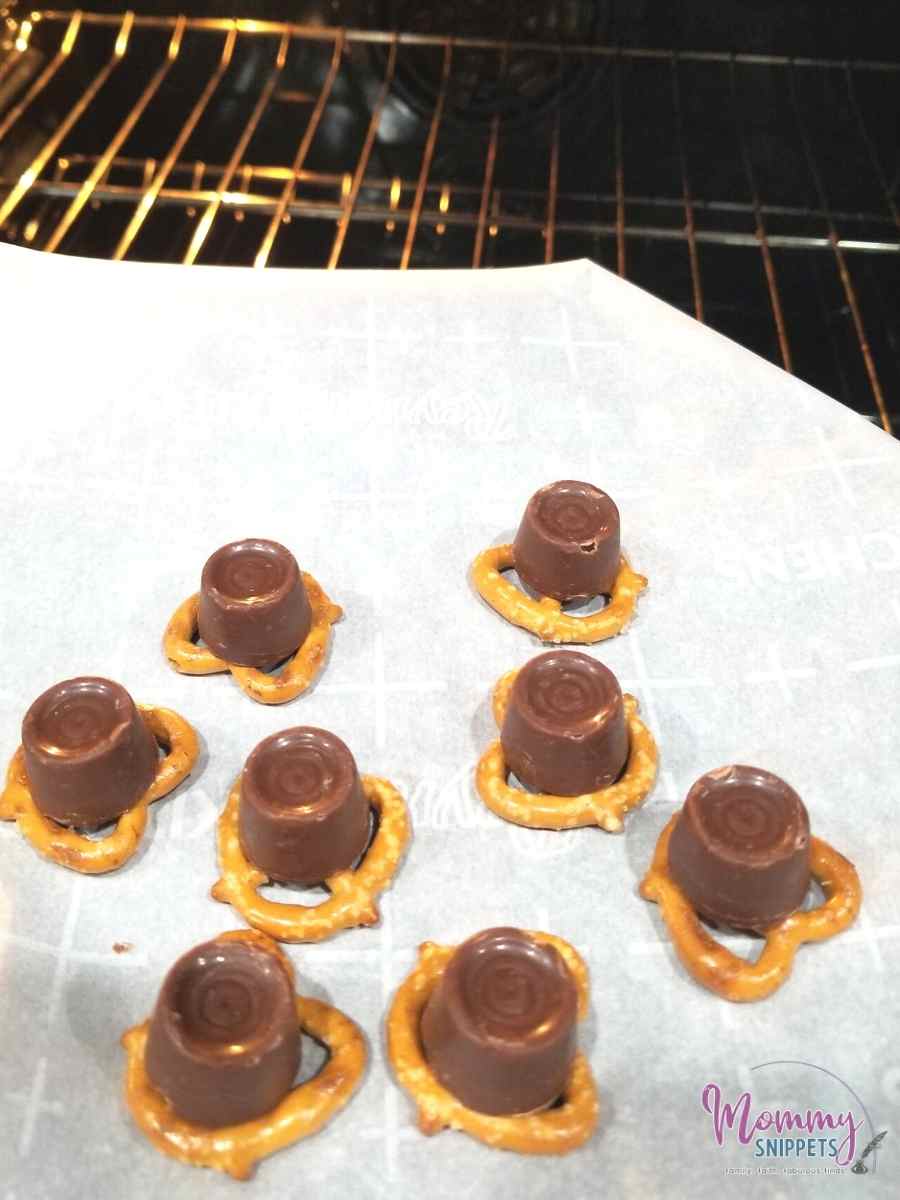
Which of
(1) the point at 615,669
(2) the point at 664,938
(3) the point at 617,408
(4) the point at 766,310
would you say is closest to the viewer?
(2) the point at 664,938

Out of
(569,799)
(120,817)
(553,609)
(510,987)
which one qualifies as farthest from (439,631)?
(510,987)

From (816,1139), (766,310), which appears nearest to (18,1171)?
(816,1139)

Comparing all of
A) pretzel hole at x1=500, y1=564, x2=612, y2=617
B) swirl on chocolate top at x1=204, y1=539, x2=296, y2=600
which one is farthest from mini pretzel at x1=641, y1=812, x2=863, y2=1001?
swirl on chocolate top at x1=204, y1=539, x2=296, y2=600

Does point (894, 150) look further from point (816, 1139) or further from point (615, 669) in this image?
point (816, 1139)

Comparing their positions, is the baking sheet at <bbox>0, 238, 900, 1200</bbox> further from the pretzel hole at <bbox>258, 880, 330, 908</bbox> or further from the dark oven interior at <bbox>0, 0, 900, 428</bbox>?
the dark oven interior at <bbox>0, 0, 900, 428</bbox>

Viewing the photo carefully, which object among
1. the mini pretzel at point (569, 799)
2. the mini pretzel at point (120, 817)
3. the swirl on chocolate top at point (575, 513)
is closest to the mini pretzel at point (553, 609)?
the swirl on chocolate top at point (575, 513)

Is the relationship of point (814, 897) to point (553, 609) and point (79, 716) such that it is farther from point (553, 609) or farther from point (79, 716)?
point (79, 716)
